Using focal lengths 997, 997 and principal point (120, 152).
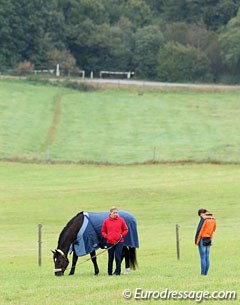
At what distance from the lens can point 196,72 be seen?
113 metres

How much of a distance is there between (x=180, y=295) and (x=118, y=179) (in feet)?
105

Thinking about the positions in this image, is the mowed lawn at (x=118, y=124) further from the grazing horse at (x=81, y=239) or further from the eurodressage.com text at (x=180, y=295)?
the eurodressage.com text at (x=180, y=295)

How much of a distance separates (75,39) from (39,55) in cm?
555

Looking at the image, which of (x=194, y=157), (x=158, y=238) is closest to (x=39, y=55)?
(x=194, y=157)

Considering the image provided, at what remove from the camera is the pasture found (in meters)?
22.9

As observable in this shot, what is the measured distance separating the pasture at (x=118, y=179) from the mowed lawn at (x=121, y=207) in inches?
1.8

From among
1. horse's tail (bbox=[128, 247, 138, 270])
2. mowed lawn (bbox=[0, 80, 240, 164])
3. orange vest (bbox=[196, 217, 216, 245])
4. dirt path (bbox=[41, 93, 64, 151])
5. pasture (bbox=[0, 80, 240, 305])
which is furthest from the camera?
dirt path (bbox=[41, 93, 64, 151])

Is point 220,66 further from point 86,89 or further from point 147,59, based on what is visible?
point 86,89

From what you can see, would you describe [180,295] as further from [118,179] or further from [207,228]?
[118,179]

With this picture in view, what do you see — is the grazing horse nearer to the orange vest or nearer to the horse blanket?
the horse blanket

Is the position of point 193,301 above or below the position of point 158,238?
above

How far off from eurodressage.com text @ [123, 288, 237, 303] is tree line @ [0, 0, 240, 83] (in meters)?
90.2

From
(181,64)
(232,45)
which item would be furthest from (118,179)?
(232,45)

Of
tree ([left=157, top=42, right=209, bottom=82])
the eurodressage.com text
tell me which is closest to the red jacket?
the eurodressage.com text
